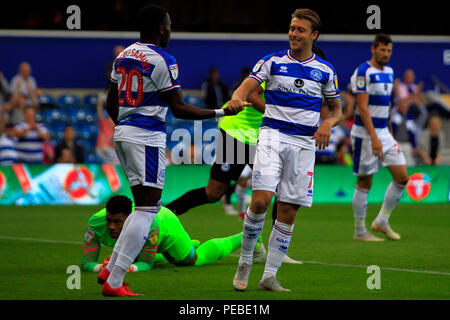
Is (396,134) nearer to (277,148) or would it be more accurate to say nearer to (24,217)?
(24,217)

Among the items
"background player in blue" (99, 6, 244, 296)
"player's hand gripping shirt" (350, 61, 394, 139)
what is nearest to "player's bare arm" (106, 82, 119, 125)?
"background player in blue" (99, 6, 244, 296)

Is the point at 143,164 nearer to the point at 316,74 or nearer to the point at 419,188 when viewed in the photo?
the point at 316,74

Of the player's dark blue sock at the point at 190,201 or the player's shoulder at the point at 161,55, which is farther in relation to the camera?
the player's dark blue sock at the point at 190,201

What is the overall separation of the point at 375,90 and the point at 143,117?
5.31 meters

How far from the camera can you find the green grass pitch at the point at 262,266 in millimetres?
6734

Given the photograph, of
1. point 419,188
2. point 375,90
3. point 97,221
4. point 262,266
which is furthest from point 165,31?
point 419,188

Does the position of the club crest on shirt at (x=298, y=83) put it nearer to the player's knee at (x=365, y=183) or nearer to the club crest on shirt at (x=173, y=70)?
the club crest on shirt at (x=173, y=70)

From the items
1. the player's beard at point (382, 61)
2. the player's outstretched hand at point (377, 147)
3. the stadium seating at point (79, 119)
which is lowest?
the stadium seating at point (79, 119)

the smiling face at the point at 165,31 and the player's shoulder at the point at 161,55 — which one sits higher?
the smiling face at the point at 165,31

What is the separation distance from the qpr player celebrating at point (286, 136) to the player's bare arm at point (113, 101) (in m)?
1.01

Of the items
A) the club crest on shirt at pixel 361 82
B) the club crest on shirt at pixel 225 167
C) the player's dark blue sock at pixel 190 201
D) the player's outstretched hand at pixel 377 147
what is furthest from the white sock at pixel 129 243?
the club crest on shirt at pixel 361 82

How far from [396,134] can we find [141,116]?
1369 centimetres

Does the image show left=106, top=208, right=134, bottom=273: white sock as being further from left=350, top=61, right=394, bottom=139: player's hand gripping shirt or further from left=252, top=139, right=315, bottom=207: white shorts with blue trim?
left=350, top=61, right=394, bottom=139: player's hand gripping shirt
